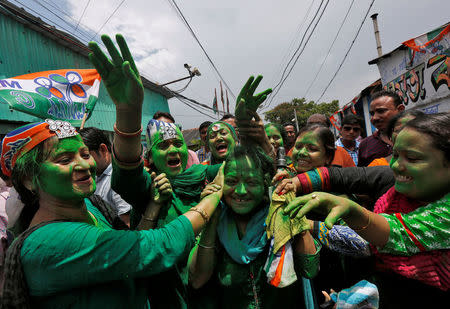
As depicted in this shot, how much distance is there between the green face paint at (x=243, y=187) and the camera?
5.22 ft

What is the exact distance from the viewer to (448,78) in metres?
6.03

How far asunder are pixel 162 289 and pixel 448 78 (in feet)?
26.4

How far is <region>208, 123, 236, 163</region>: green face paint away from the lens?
98.0 inches

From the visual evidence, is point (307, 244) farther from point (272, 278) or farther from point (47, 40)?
point (47, 40)

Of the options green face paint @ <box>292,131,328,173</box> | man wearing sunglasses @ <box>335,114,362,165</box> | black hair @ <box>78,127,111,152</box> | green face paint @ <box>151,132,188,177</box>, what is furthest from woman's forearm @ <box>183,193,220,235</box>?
man wearing sunglasses @ <box>335,114,362,165</box>

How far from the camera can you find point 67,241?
3.26 feet

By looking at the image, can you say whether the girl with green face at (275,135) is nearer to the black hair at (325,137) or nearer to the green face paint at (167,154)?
the black hair at (325,137)

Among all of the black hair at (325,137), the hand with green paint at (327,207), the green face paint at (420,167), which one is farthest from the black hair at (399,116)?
the hand with green paint at (327,207)

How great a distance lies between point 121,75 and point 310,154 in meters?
1.49

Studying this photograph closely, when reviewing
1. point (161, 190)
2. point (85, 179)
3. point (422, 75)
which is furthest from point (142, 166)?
point (422, 75)

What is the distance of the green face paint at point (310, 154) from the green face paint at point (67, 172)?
4.98ft

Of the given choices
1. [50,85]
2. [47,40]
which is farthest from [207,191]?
[47,40]

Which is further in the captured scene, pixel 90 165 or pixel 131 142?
pixel 131 142

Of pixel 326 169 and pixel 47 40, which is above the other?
pixel 47 40
